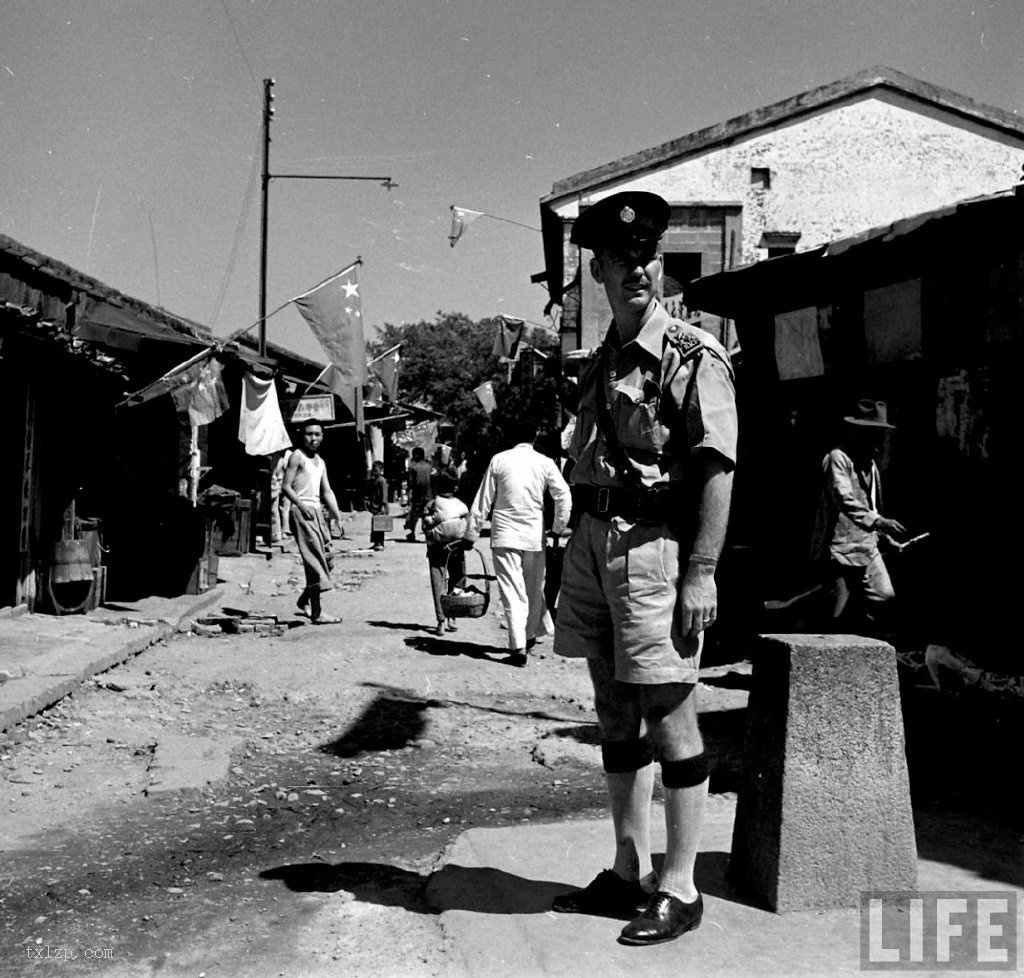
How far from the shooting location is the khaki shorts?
121 inches

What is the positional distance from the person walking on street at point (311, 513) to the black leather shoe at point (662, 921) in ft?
25.5

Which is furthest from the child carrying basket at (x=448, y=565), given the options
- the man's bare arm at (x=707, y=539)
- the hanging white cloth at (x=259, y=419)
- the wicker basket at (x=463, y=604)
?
the man's bare arm at (x=707, y=539)

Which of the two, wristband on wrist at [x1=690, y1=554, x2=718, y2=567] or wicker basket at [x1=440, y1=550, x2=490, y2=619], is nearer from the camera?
wristband on wrist at [x1=690, y1=554, x2=718, y2=567]

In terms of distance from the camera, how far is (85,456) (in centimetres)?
1162

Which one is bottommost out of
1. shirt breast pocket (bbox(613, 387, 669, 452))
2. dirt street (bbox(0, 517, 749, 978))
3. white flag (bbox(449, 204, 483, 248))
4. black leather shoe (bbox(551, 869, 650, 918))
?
dirt street (bbox(0, 517, 749, 978))

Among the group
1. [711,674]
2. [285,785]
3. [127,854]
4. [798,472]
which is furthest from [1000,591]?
[127,854]

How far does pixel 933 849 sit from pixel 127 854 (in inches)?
123

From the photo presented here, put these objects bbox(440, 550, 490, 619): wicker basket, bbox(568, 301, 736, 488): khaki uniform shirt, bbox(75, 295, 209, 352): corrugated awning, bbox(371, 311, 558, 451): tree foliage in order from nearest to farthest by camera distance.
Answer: bbox(568, 301, 736, 488): khaki uniform shirt
bbox(440, 550, 490, 619): wicker basket
bbox(75, 295, 209, 352): corrugated awning
bbox(371, 311, 558, 451): tree foliage

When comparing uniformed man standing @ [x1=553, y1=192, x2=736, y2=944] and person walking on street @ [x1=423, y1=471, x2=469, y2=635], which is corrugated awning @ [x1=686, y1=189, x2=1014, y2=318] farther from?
uniformed man standing @ [x1=553, y1=192, x2=736, y2=944]

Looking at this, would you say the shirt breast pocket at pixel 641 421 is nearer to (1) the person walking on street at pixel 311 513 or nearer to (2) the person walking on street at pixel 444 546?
(2) the person walking on street at pixel 444 546

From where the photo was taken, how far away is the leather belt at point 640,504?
3.16 meters

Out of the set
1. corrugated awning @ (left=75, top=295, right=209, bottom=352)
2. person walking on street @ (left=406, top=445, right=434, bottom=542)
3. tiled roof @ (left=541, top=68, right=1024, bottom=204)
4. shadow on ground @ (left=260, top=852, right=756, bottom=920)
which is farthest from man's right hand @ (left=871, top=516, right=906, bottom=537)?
tiled roof @ (left=541, top=68, right=1024, bottom=204)

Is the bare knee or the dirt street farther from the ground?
the bare knee

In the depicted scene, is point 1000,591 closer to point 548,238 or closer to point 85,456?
point 85,456
